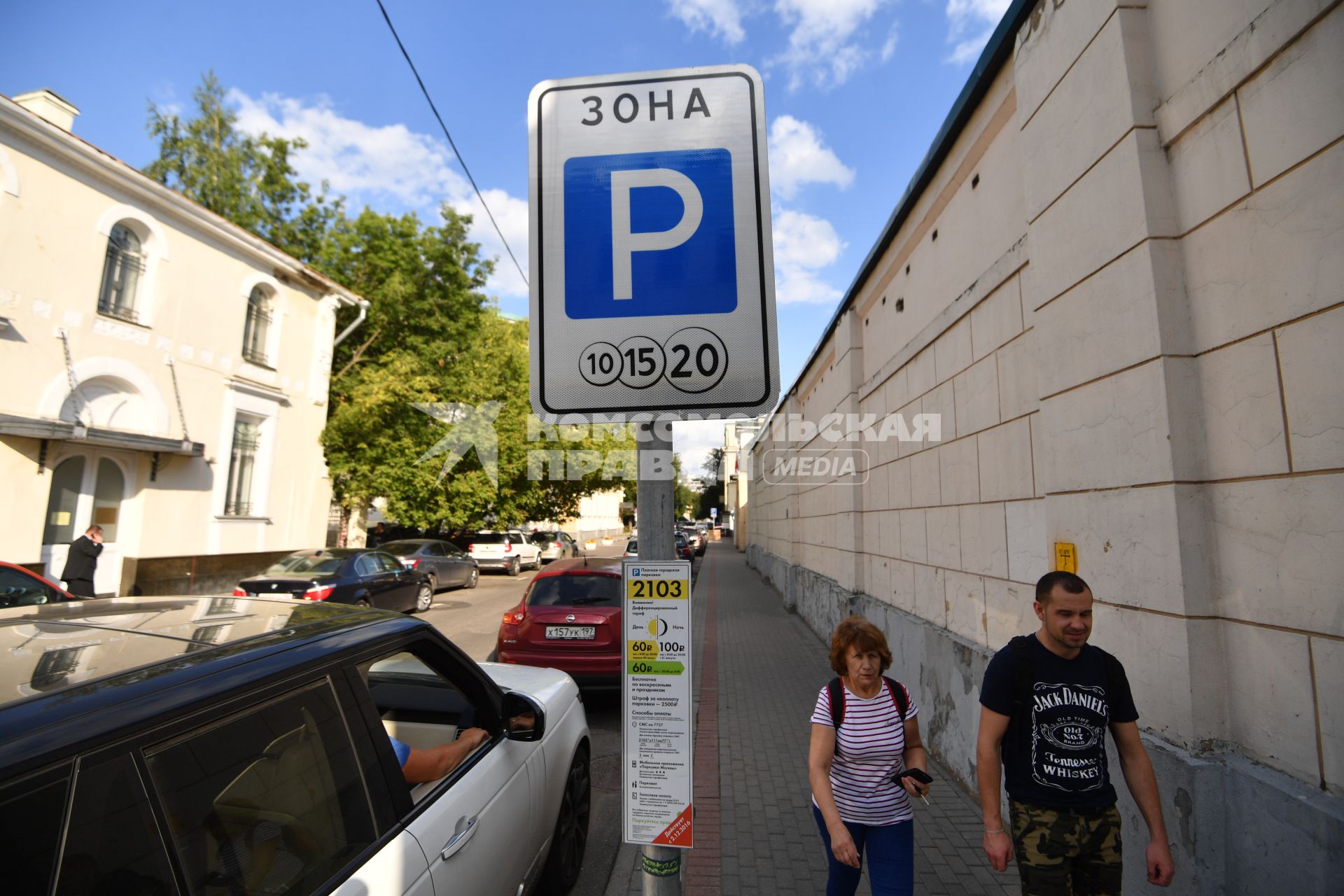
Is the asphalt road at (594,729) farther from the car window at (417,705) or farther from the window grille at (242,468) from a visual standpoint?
the window grille at (242,468)

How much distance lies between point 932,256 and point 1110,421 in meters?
3.44

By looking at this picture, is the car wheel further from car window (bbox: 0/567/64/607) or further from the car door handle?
car window (bbox: 0/567/64/607)

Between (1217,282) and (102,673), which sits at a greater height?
(1217,282)

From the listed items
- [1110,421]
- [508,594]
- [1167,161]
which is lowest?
[508,594]

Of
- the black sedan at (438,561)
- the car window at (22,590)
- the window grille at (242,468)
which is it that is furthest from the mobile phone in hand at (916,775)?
the window grille at (242,468)

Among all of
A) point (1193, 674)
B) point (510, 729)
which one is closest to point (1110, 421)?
point (1193, 674)

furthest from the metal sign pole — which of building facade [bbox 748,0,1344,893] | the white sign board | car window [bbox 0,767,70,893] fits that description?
building facade [bbox 748,0,1344,893]

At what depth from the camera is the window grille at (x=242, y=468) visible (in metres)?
15.3

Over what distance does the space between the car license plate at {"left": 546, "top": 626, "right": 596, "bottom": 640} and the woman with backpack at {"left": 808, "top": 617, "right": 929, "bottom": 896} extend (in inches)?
181

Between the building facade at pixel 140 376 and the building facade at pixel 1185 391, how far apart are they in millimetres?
14181

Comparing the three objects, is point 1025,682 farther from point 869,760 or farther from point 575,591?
point 575,591

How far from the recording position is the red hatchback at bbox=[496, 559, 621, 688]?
23.1 feet

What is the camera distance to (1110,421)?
317 cm

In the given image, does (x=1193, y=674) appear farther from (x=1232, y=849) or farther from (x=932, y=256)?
(x=932, y=256)
